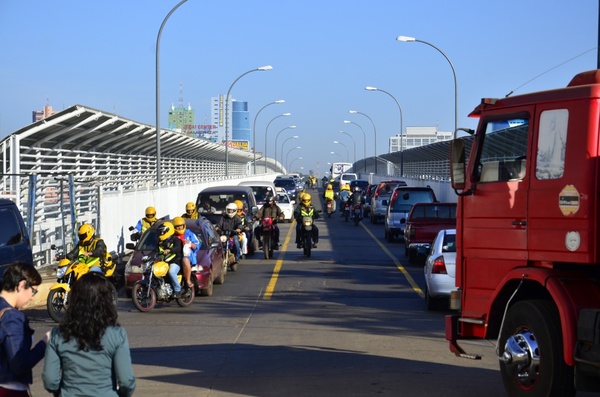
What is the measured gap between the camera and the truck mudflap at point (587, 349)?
7.46 metres

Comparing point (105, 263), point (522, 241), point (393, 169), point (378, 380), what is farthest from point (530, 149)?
point (393, 169)

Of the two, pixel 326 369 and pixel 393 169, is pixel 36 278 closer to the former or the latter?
pixel 326 369

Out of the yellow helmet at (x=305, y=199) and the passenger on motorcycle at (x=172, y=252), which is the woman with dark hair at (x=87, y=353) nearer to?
the passenger on motorcycle at (x=172, y=252)

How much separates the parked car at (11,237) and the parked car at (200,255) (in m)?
3.22

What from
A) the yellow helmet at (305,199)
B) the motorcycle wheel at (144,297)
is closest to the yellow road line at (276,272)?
the yellow helmet at (305,199)

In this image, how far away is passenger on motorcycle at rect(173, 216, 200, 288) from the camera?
16.7 metres

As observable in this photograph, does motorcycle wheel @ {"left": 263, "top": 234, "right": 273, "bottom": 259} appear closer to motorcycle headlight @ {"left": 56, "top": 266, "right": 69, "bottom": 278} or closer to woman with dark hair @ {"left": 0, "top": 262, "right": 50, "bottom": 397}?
motorcycle headlight @ {"left": 56, "top": 266, "right": 69, "bottom": 278}

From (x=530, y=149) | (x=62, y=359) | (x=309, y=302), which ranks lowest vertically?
(x=309, y=302)

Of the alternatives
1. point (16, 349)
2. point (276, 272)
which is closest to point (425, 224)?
point (276, 272)

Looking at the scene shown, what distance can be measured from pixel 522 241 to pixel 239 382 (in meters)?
3.37

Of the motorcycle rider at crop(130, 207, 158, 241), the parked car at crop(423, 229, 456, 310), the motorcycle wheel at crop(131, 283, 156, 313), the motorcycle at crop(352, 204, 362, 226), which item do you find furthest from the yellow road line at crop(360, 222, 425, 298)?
the motorcycle at crop(352, 204, 362, 226)

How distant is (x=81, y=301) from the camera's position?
5.55 metres

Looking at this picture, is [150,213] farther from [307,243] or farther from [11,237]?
[11,237]

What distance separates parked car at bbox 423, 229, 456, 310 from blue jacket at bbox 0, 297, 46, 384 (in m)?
10.5
